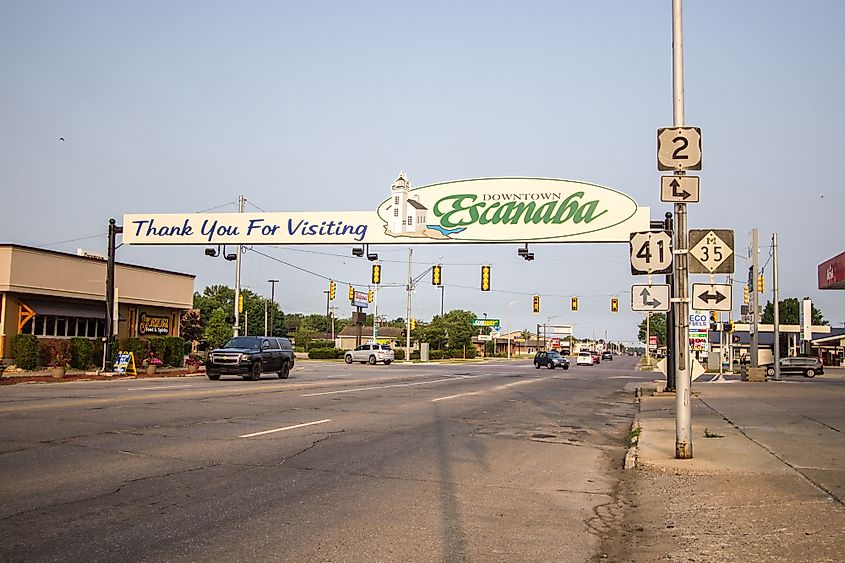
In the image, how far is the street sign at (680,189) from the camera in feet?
38.6

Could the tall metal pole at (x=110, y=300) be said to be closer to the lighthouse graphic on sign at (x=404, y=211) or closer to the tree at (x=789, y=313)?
the lighthouse graphic on sign at (x=404, y=211)

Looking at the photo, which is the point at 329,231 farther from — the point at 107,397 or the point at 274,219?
the point at 107,397

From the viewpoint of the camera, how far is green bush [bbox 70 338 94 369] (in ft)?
123

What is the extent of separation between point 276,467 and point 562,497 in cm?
377

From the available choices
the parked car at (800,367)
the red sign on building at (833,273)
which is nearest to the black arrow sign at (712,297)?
the red sign on building at (833,273)

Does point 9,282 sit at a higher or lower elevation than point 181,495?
higher

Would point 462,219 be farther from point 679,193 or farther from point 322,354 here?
point 322,354

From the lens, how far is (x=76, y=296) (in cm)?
4169

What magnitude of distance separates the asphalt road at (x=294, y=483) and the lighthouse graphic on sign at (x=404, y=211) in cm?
1642

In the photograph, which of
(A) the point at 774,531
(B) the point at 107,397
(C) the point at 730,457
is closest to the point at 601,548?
(A) the point at 774,531

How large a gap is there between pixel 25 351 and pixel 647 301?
30.9 meters

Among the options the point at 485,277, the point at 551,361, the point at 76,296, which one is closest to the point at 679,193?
the point at 76,296

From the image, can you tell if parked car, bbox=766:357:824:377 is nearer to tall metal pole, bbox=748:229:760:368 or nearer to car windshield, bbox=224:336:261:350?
tall metal pole, bbox=748:229:760:368

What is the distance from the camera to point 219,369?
104 feet
